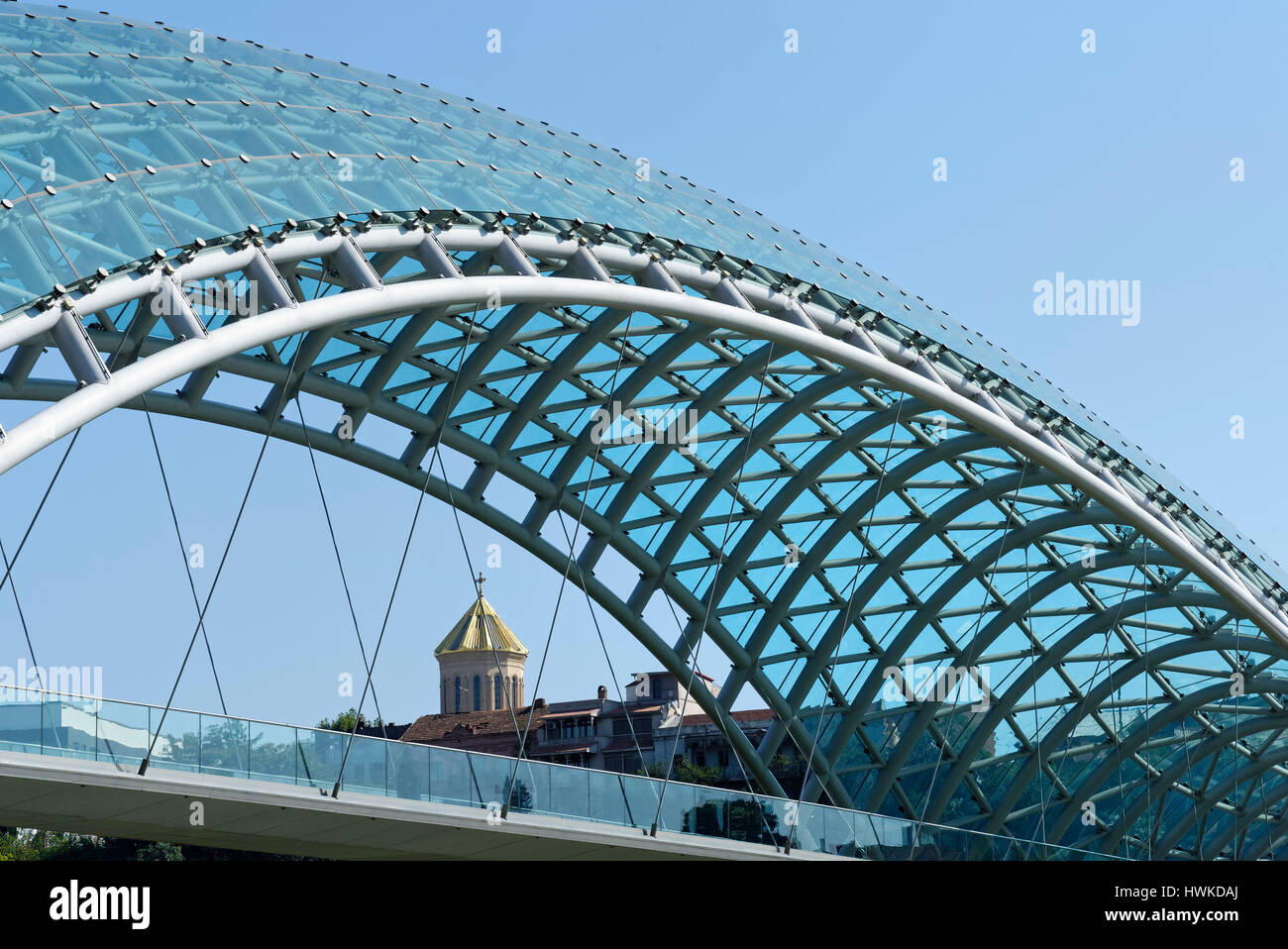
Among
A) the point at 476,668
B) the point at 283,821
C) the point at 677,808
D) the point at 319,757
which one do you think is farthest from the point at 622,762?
the point at 319,757

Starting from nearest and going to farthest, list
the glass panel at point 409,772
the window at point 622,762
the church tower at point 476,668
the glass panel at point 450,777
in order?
1. the glass panel at point 409,772
2. the glass panel at point 450,777
3. the window at point 622,762
4. the church tower at point 476,668

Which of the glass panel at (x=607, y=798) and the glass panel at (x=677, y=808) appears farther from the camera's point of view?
the glass panel at (x=677, y=808)

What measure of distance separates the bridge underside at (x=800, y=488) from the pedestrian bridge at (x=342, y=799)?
16.2 feet

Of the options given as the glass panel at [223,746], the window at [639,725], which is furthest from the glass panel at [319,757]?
the window at [639,725]

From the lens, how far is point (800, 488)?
145 ft

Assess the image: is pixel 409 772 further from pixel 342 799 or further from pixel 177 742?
pixel 177 742

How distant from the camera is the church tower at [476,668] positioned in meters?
174

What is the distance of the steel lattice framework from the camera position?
2491 centimetres

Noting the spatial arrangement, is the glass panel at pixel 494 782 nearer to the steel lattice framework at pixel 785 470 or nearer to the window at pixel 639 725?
the steel lattice framework at pixel 785 470

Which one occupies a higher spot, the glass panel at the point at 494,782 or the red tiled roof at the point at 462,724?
the glass panel at the point at 494,782

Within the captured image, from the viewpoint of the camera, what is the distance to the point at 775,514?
45.3 meters

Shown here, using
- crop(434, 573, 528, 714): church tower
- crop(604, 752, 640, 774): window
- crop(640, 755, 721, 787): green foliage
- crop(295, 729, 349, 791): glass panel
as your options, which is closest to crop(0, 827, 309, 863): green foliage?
crop(640, 755, 721, 787): green foliage

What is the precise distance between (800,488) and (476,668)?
449ft
